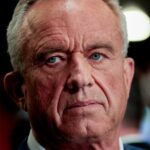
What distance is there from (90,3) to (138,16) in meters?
0.73

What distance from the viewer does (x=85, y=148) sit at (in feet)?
4.18

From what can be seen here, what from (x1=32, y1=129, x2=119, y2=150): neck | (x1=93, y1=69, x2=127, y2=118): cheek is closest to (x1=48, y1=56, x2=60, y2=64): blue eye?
(x1=93, y1=69, x2=127, y2=118): cheek

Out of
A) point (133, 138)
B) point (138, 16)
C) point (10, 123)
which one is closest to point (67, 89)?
point (10, 123)

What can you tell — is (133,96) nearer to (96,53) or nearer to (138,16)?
(138,16)

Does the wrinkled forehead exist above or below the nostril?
above

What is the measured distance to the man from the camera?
1197 millimetres

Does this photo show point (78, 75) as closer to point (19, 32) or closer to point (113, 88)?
point (113, 88)

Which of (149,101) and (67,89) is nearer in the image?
(67,89)

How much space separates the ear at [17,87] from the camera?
4.40 ft

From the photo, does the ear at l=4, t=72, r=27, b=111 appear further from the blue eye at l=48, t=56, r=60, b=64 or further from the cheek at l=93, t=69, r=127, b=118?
the cheek at l=93, t=69, r=127, b=118

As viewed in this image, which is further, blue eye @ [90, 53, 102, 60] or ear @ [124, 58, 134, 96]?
ear @ [124, 58, 134, 96]

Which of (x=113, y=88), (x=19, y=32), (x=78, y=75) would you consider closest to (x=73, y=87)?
(x=78, y=75)

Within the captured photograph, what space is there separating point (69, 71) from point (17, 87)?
0.21m

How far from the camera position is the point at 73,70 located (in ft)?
3.97
